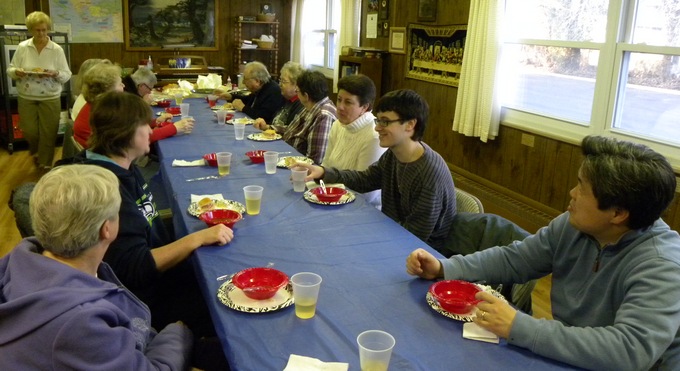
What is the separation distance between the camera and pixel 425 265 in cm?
165

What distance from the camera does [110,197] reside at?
1.30 meters

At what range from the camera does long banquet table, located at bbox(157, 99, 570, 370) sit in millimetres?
1305

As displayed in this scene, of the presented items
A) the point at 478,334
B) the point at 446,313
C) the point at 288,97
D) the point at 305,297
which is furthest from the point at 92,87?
the point at 478,334

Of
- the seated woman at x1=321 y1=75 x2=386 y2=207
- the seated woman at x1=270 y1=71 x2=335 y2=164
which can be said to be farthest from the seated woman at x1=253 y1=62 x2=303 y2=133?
the seated woman at x1=321 y1=75 x2=386 y2=207

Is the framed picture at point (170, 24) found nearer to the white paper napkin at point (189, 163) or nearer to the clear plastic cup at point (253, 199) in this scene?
the white paper napkin at point (189, 163)

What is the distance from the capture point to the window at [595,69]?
3338 millimetres

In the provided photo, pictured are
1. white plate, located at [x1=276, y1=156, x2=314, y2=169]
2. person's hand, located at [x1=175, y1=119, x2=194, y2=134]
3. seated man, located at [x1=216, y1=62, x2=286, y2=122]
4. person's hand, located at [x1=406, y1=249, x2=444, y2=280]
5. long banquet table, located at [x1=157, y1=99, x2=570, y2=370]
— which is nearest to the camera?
long banquet table, located at [x1=157, y1=99, x2=570, y2=370]

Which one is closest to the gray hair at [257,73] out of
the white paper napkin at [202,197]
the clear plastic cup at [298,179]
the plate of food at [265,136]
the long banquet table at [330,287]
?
the plate of food at [265,136]

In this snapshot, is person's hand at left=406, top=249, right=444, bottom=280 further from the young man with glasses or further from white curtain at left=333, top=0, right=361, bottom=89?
white curtain at left=333, top=0, right=361, bottom=89

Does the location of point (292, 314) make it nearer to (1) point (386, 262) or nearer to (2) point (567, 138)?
(1) point (386, 262)

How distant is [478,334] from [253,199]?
44.1 inches

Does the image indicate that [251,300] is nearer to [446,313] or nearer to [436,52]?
[446,313]

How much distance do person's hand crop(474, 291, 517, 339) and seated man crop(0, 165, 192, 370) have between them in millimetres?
777

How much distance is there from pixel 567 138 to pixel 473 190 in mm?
1071
